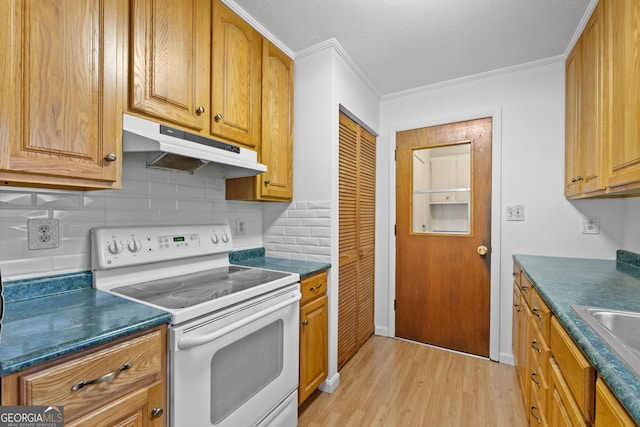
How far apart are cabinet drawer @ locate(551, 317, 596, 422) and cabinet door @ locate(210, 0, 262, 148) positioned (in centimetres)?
166

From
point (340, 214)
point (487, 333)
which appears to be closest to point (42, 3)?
point (340, 214)

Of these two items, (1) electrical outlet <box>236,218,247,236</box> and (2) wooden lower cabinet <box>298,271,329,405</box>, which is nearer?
(2) wooden lower cabinet <box>298,271,329,405</box>

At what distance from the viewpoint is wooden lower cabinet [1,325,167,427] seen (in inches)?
27.8

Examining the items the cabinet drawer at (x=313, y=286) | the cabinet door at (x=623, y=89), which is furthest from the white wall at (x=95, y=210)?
the cabinet door at (x=623, y=89)

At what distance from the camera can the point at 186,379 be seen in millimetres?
1021

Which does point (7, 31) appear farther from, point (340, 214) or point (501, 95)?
point (501, 95)

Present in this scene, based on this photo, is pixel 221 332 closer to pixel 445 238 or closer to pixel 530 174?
pixel 445 238

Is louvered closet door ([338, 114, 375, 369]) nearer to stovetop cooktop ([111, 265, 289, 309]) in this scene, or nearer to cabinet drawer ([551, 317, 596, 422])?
stovetop cooktop ([111, 265, 289, 309])

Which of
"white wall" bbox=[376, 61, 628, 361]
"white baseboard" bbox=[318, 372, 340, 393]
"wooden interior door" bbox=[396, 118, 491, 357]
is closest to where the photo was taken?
"white baseboard" bbox=[318, 372, 340, 393]

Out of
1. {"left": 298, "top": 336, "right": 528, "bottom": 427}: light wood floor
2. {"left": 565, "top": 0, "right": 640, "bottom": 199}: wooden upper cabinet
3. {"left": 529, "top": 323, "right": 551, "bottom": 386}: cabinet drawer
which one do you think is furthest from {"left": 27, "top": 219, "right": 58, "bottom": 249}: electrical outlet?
{"left": 565, "top": 0, "right": 640, "bottom": 199}: wooden upper cabinet

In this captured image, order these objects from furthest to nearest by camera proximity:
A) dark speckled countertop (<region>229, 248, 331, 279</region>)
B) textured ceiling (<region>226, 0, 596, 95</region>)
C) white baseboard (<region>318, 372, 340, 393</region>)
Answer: white baseboard (<region>318, 372, 340, 393</region>)
dark speckled countertop (<region>229, 248, 331, 279</region>)
textured ceiling (<region>226, 0, 596, 95</region>)

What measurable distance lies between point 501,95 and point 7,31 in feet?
9.24

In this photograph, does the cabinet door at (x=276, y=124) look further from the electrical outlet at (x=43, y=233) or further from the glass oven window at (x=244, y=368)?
the electrical outlet at (x=43, y=233)

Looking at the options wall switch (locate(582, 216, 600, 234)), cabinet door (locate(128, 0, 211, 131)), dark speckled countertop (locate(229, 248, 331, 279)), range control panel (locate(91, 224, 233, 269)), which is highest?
cabinet door (locate(128, 0, 211, 131))
